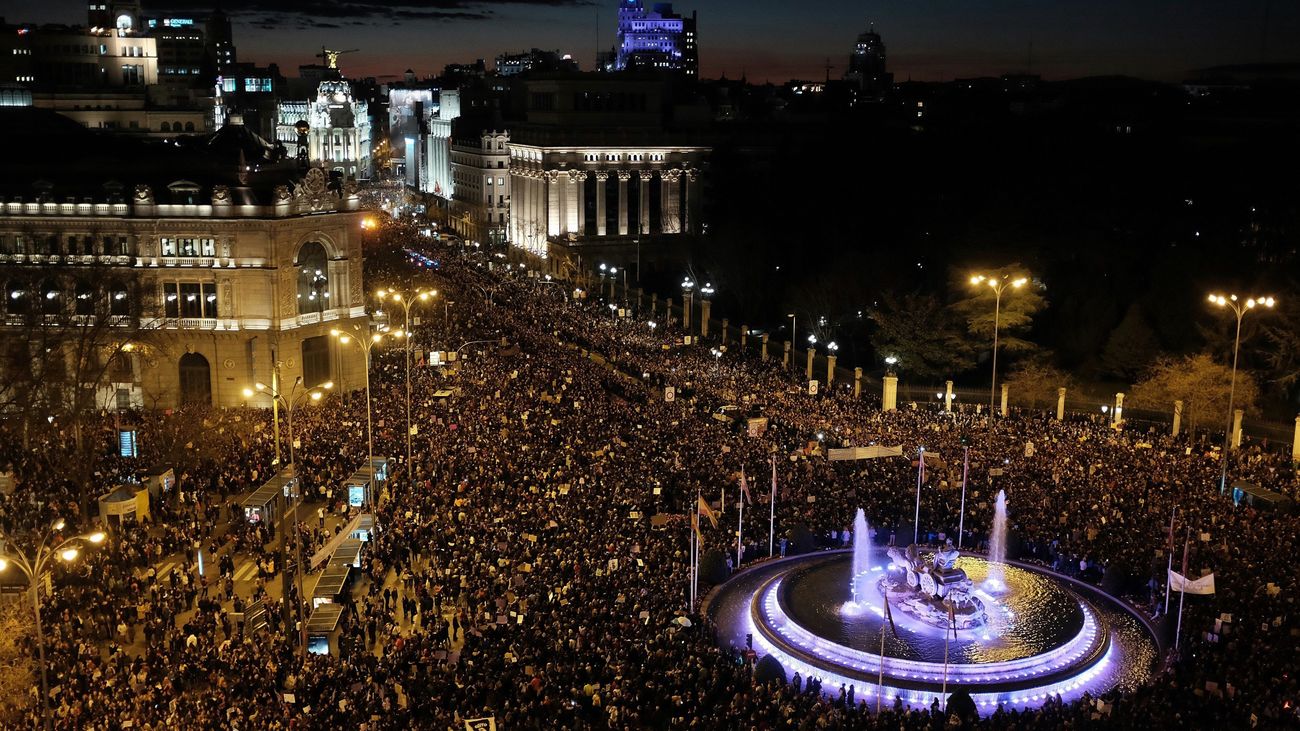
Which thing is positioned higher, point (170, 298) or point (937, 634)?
point (170, 298)

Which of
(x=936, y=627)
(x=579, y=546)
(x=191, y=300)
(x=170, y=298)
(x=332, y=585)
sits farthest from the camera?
(x=191, y=300)

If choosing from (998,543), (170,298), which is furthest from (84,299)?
(998,543)

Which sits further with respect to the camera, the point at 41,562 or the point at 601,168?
the point at 601,168

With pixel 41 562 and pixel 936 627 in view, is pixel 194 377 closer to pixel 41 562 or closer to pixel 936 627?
pixel 41 562

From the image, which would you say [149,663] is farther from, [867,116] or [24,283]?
[867,116]

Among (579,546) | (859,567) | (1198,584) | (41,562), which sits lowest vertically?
(859,567)

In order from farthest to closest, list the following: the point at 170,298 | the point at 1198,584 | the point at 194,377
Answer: the point at 194,377 < the point at 170,298 < the point at 1198,584

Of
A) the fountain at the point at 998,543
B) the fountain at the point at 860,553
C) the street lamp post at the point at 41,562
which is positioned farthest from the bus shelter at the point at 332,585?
the fountain at the point at 998,543

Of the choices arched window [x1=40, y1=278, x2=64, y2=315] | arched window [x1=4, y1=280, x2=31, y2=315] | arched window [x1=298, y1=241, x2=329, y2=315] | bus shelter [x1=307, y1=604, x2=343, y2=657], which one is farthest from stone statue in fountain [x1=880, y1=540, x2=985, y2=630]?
arched window [x1=4, y1=280, x2=31, y2=315]
